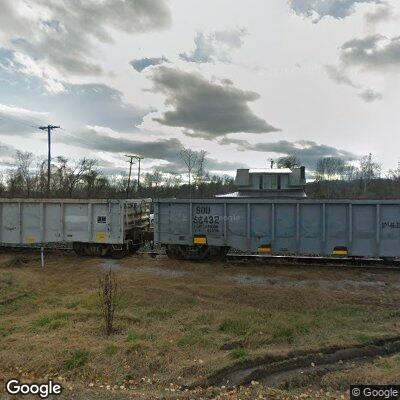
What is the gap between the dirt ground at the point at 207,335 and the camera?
18.7 feet

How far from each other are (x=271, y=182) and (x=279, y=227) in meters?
3.49

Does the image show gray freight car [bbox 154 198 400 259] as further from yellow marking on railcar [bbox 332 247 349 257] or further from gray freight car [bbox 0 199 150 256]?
gray freight car [bbox 0 199 150 256]

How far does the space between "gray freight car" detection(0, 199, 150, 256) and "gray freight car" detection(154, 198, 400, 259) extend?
180cm

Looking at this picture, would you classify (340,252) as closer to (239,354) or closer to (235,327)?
(235,327)

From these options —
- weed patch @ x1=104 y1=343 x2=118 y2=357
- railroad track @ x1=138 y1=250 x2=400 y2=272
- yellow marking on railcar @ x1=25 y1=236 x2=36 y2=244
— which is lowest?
weed patch @ x1=104 y1=343 x2=118 y2=357

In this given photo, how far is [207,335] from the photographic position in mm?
7387

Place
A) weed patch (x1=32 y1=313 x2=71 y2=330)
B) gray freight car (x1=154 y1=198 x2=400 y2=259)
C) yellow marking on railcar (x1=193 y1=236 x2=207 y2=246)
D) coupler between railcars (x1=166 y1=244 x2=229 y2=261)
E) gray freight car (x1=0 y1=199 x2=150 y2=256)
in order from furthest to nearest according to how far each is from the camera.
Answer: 1. gray freight car (x1=0 y1=199 x2=150 y2=256)
2. coupler between railcars (x1=166 y1=244 x2=229 y2=261)
3. yellow marking on railcar (x1=193 y1=236 x2=207 y2=246)
4. gray freight car (x1=154 y1=198 x2=400 y2=259)
5. weed patch (x1=32 y1=313 x2=71 y2=330)

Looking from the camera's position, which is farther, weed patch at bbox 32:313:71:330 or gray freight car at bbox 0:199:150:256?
gray freight car at bbox 0:199:150:256

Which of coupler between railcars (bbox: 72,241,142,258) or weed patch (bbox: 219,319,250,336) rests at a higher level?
coupler between railcars (bbox: 72,241,142,258)

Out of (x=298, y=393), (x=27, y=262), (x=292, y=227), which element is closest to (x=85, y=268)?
(x=27, y=262)

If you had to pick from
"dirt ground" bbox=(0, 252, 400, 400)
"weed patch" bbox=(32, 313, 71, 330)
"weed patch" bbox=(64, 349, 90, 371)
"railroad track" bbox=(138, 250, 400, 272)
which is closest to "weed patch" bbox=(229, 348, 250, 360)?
"dirt ground" bbox=(0, 252, 400, 400)

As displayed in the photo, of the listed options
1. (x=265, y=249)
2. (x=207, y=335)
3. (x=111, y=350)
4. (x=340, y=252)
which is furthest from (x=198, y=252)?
(x=111, y=350)

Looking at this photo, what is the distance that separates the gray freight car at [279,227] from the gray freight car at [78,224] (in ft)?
5.91

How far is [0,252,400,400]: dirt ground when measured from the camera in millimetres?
5703
